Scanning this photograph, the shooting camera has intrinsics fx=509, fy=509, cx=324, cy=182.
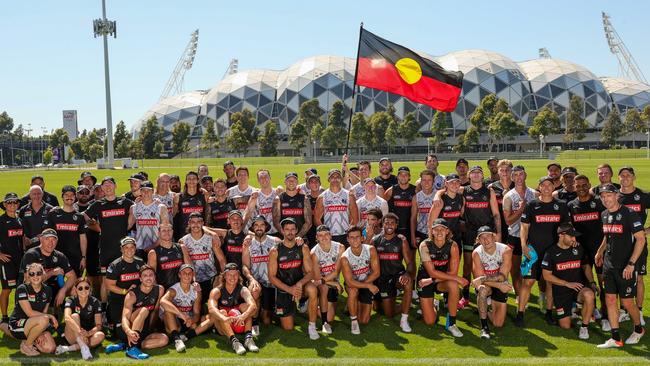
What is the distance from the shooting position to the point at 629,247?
5891 millimetres

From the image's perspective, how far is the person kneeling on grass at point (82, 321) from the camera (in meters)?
5.89

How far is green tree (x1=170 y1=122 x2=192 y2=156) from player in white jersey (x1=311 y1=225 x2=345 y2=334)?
80.0 metres

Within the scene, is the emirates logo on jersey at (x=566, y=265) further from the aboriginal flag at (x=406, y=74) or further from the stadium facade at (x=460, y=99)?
the stadium facade at (x=460, y=99)

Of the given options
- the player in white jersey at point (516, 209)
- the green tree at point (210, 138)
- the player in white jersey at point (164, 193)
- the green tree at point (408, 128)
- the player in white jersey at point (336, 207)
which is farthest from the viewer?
the green tree at point (210, 138)

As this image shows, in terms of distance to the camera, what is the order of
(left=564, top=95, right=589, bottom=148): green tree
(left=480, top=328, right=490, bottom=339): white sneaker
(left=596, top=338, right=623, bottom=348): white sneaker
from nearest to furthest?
(left=596, top=338, right=623, bottom=348): white sneaker
(left=480, top=328, right=490, bottom=339): white sneaker
(left=564, top=95, right=589, bottom=148): green tree

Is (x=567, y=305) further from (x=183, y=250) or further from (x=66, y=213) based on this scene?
(x=66, y=213)

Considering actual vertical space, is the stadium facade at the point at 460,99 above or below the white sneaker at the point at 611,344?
above

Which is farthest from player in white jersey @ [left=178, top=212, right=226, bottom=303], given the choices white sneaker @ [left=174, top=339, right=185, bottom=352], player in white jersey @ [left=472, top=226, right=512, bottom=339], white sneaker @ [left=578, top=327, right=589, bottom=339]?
white sneaker @ [left=578, top=327, right=589, bottom=339]

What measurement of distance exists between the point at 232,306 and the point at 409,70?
4790mm

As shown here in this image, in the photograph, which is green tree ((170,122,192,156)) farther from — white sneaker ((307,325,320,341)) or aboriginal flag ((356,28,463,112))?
white sneaker ((307,325,320,341))

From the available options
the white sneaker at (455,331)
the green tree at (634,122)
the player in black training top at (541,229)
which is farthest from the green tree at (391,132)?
the white sneaker at (455,331)

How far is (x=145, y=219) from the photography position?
7.43 meters

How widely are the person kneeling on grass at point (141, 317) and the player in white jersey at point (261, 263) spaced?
1204mm

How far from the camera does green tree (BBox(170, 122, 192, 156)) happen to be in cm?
8300
